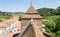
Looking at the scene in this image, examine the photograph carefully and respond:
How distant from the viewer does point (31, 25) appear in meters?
17.5

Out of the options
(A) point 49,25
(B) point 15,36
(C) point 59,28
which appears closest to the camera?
(B) point 15,36

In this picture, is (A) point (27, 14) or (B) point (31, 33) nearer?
(B) point (31, 33)

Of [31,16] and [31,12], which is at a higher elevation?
[31,12]

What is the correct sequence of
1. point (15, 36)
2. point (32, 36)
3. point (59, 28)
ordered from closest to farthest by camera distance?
point (32, 36)
point (15, 36)
point (59, 28)

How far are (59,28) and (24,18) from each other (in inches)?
660

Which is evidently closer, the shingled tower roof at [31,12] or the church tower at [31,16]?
the church tower at [31,16]

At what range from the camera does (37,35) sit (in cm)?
1739

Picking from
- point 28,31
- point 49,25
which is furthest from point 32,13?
point 49,25

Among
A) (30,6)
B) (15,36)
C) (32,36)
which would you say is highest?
(30,6)

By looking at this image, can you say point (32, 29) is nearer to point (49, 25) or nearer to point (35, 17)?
point (35, 17)

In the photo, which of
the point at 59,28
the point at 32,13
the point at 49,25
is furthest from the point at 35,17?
the point at 49,25

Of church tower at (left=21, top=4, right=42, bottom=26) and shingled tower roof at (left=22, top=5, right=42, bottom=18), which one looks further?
shingled tower roof at (left=22, top=5, right=42, bottom=18)

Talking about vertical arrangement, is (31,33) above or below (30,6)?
below

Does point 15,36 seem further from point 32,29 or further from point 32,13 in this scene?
point 32,29
